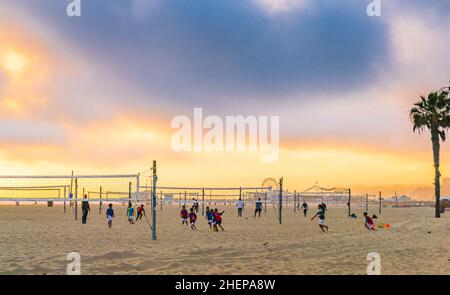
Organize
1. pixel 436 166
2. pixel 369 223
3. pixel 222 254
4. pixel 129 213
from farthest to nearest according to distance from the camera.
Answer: pixel 436 166, pixel 129 213, pixel 369 223, pixel 222 254

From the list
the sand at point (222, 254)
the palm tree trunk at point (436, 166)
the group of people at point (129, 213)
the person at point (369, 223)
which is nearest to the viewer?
the sand at point (222, 254)

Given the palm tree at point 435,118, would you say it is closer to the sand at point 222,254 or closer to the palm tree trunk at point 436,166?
the palm tree trunk at point 436,166

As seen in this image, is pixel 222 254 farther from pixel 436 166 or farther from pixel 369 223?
pixel 436 166

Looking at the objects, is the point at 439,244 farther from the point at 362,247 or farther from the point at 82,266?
the point at 82,266

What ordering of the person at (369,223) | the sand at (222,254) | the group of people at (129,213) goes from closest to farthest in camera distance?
the sand at (222,254) → the person at (369,223) → the group of people at (129,213)

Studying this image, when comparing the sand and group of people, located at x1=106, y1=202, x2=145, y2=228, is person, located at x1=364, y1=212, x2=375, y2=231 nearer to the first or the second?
the sand

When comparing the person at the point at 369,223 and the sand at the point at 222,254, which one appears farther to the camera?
the person at the point at 369,223

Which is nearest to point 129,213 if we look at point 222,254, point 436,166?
point 222,254

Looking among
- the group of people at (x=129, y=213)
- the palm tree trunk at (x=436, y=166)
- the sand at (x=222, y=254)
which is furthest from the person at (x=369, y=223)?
the palm tree trunk at (x=436, y=166)

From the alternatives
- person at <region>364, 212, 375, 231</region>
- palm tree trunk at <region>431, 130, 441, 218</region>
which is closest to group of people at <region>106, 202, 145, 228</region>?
person at <region>364, 212, 375, 231</region>

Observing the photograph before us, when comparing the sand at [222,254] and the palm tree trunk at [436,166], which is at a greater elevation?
the palm tree trunk at [436,166]
